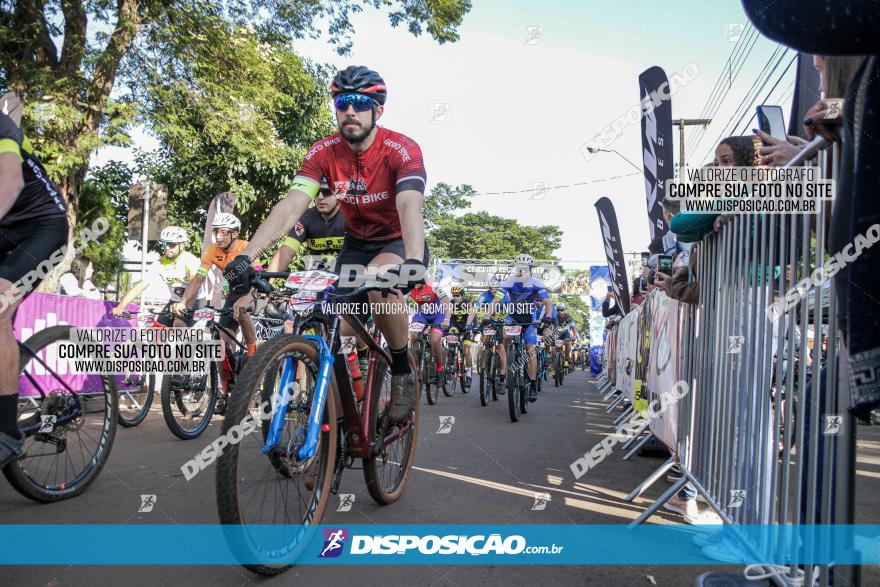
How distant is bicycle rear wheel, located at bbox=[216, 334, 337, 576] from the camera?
7.56ft

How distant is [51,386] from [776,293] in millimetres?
3746

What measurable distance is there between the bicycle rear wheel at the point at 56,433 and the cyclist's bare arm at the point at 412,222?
199 centimetres

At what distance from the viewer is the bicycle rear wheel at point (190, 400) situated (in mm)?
5711

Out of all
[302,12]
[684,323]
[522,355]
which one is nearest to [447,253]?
[302,12]

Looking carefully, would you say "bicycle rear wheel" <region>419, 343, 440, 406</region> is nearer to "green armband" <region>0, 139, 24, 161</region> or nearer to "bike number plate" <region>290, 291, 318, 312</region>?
"bike number plate" <region>290, 291, 318, 312</region>

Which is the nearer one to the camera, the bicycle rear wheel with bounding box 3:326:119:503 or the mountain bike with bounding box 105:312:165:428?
the bicycle rear wheel with bounding box 3:326:119:503

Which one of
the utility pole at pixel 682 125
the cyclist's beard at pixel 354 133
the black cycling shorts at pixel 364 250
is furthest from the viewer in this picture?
the utility pole at pixel 682 125

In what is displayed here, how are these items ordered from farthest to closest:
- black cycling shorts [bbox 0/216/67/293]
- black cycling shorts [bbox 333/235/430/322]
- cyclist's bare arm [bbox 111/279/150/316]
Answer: cyclist's bare arm [bbox 111/279/150/316], black cycling shorts [bbox 333/235/430/322], black cycling shorts [bbox 0/216/67/293]

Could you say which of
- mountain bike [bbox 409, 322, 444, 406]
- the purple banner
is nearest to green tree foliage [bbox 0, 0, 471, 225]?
the purple banner

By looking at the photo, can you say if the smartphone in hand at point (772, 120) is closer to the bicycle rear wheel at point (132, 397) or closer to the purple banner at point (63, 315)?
the purple banner at point (63, 315)

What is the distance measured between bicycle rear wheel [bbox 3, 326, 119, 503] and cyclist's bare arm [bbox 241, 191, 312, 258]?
4.26 ft

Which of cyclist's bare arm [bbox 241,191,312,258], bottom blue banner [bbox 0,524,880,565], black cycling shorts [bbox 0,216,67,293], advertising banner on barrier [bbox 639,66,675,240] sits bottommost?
bottom blue banner [bbox 0,524,880,565]

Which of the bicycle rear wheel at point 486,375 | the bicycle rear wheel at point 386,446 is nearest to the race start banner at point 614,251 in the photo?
the bicycle rear wheel at point 486,375

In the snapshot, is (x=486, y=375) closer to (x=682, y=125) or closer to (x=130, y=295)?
(x=130, y=295)
